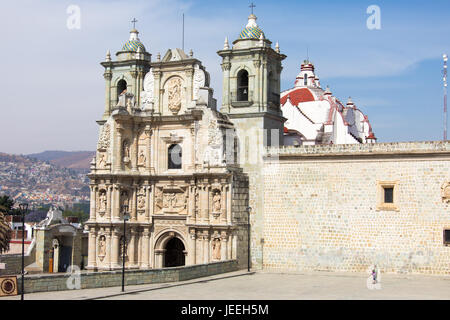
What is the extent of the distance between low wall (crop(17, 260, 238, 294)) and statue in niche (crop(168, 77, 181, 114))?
9.11 meters

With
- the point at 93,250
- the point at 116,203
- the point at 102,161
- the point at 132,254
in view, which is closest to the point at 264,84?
the point at 102,161

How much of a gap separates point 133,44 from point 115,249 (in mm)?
12147

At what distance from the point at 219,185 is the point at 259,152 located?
2625 mm

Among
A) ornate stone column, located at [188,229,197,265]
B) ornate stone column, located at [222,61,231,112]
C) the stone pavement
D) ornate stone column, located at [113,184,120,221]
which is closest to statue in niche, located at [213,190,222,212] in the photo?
ornate stone column, located at [188,229,197,265]

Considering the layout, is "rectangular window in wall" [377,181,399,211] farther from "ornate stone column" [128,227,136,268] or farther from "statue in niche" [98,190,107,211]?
"statue in niche" [98,190,107,211]

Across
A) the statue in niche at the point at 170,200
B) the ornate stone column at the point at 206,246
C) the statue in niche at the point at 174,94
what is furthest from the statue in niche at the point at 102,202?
the ornate stone column at the point at 206,246

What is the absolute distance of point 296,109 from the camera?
42531 mm

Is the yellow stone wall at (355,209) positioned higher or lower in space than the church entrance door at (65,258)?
higher

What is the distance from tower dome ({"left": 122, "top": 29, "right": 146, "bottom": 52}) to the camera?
37656 mm

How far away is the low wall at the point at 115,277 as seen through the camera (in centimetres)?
2195

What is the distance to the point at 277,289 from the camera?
78.2 feet

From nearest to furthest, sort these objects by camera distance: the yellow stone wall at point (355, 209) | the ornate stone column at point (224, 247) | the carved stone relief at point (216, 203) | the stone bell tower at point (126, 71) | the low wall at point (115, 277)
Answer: the low wall at point (115, 277) → the yellow stone wall at point (355, 209) → the ornate stone column at point (224, 247) → the carved stone relief at point (216, 203) → the stone bell tower at point (126, 71)

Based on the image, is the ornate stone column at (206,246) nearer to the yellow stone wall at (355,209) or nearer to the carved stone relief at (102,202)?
the yellow stone wall at (355,209)
